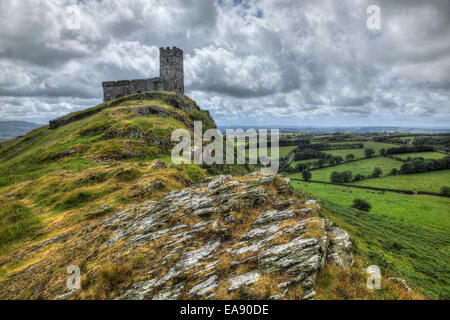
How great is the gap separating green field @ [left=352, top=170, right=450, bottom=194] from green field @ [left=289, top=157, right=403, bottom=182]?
38.4ft

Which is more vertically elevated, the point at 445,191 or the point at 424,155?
the point at 424,155

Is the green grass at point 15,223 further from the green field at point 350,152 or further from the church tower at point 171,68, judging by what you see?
the green field at point 350,152

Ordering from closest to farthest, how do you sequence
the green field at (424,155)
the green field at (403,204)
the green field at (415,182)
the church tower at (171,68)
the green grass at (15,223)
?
1. the green grass at (15,223)
2. the church tower at (171,68)
3. the green field at (403,204)
4. the green field at (415,182)
5. the green field at (424,155)

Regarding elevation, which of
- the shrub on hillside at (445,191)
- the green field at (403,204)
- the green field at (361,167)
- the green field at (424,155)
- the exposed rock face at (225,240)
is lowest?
the green field at (403,204)

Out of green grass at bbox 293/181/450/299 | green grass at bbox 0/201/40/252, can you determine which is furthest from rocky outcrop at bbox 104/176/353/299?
green grass at bbox 0/201/40/252

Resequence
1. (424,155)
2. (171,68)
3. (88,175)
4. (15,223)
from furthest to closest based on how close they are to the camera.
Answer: (424,155) → (171,68) → (88,175) → (15,223)

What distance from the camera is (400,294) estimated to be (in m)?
8.54

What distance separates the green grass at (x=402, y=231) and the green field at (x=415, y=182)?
10576 millimetres

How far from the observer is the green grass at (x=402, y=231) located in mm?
32969

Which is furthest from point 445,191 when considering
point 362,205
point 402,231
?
point 402,231

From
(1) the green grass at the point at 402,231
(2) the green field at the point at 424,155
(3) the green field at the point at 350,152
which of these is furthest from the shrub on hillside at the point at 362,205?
(2) the green field at the point at 424,155

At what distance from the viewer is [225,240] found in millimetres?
11898

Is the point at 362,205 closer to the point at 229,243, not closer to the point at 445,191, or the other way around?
the point at 445,191

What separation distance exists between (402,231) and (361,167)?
90112 mm
